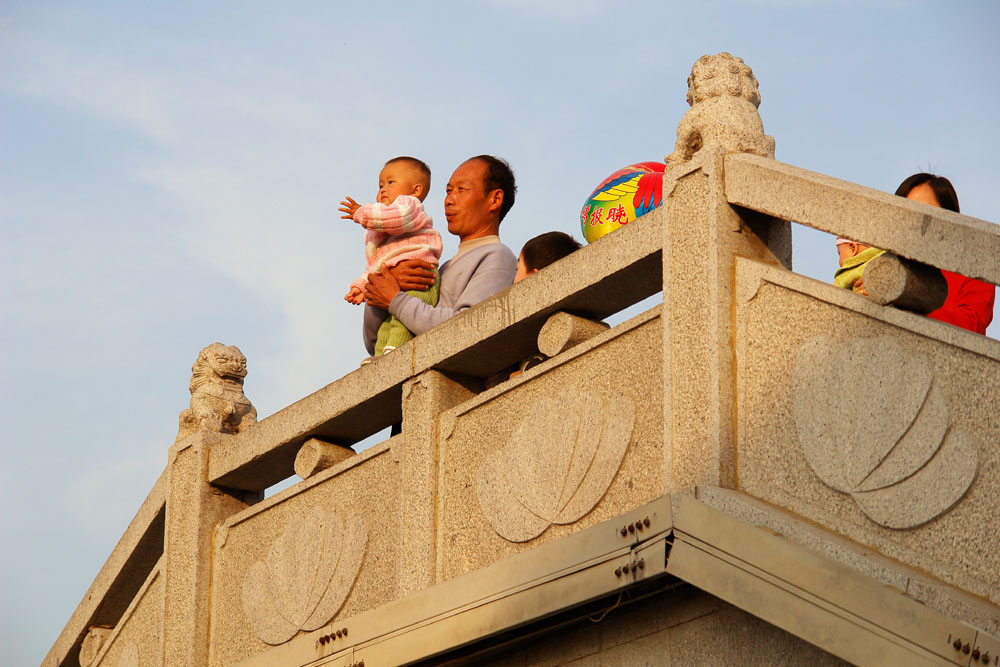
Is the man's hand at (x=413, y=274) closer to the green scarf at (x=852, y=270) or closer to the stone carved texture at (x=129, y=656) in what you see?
the green scarf at (x=852, y=270)

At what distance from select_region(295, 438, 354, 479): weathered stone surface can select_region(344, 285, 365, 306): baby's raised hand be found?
791mm

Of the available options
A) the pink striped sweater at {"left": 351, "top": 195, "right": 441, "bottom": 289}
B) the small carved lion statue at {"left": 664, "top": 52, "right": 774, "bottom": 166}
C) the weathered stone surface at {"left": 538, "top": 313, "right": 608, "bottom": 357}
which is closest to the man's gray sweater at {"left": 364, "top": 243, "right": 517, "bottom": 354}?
the pink striped sweater at {"left": 351, "top": 195, "right": 441, "bottom": 289}

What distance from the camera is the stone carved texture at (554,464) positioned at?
22.9 ft

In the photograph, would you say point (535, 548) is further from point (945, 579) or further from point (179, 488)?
point (179, 488)

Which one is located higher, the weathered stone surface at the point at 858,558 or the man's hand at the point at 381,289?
the man's hand at the point at 381,289

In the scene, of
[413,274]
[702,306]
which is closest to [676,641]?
[702,306]

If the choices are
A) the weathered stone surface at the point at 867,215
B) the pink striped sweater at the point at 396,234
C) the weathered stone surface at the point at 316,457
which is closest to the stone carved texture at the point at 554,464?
the weathered stone surface at the point at 867,215

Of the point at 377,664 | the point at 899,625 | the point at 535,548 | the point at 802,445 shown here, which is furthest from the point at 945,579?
the point at 377,664

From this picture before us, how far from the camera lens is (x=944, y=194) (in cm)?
744

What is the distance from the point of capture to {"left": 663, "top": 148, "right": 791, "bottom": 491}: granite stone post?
256 inches

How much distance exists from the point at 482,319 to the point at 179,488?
2706 mm

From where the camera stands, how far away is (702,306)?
6.68 metres

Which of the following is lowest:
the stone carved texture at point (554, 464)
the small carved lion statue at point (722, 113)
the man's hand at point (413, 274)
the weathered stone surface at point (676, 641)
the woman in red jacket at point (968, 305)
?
the weathered stone surface at point (676, 641)

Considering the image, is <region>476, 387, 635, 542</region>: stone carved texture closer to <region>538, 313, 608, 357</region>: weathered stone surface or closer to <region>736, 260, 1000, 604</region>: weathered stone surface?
<region>538, 313, 608, 357</region>: weathered stone surface
